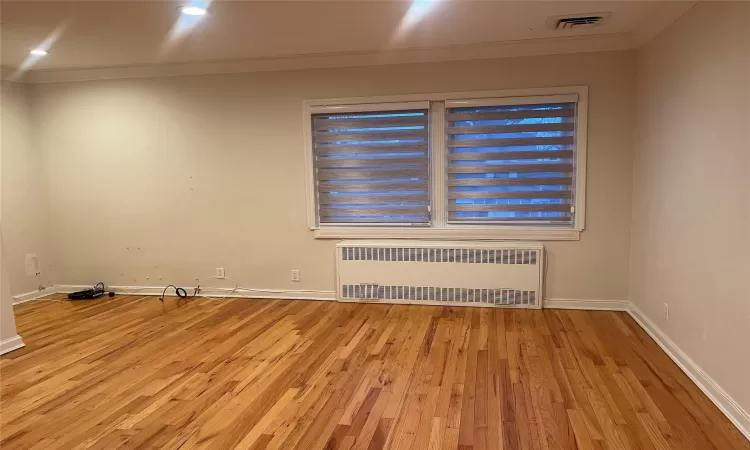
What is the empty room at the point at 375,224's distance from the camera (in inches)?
97.4

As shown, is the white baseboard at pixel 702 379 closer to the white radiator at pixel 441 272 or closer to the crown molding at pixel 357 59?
the white radiator at pixel 441 272

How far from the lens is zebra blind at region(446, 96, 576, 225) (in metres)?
4.17

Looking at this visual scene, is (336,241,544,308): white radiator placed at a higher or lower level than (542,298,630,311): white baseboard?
higher

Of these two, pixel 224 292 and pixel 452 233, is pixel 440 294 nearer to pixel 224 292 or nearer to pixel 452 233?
pixel 452 233

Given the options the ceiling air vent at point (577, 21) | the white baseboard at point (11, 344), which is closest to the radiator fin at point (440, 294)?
the ceiling air vent at point (577, 21)

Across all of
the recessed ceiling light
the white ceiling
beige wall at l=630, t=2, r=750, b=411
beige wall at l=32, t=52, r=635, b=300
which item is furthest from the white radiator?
the recessed ceiling light

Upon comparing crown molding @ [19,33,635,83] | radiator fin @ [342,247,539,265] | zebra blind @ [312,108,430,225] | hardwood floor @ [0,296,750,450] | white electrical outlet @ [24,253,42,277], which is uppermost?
crown molding @ [19,33,635,83]

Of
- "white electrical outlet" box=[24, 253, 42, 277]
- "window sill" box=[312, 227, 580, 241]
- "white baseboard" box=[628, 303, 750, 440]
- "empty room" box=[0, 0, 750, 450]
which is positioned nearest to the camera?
"white baseboard" box=[628, 303, 750, 440]

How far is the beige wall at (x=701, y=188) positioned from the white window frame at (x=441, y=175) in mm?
512

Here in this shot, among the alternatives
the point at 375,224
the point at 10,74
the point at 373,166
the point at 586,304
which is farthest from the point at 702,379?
the point at 10,74

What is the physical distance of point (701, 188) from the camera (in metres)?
2.74

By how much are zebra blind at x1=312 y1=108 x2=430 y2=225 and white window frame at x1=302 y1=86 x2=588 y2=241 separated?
7 centimetres

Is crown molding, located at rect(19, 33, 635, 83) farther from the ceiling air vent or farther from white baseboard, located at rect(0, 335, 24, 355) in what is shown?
white baseboard, located at rect(0, 335, 24, 355)

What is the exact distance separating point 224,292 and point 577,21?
411 cm
